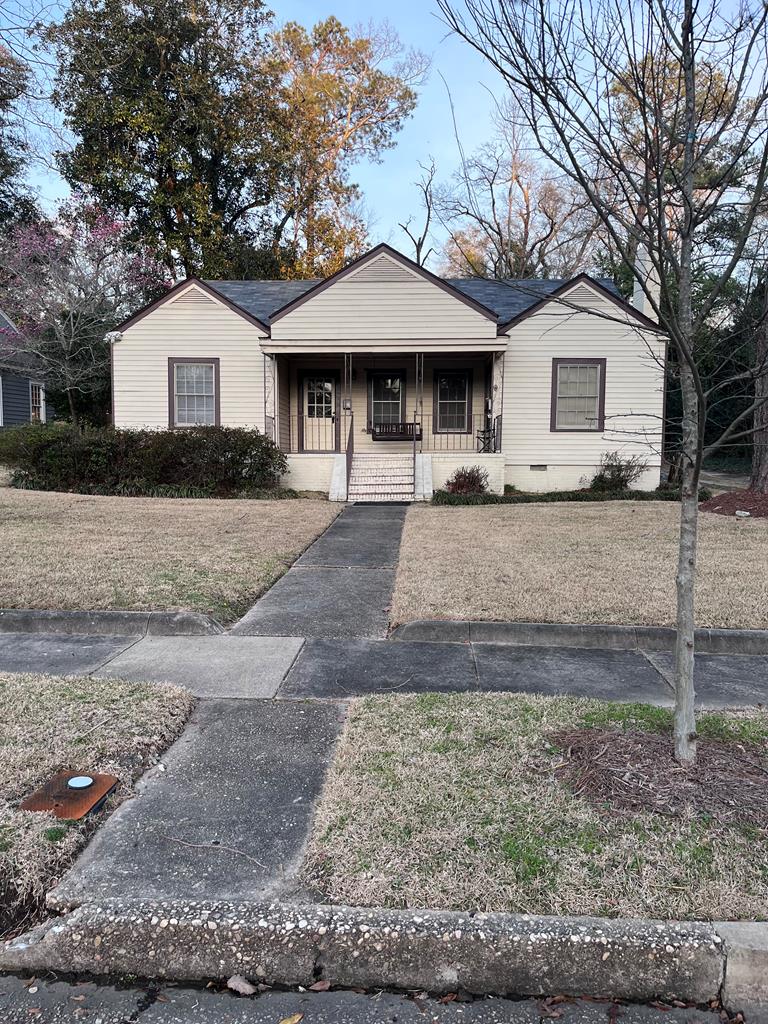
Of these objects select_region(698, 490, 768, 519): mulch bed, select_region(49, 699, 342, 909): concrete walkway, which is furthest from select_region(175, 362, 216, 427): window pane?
select_region(49, 699, 342, 909): concrete walkway

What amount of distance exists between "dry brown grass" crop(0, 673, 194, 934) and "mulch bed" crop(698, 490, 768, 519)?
1133cm

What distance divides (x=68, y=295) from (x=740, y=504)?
19.6m

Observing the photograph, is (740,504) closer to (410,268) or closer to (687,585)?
(410,268)

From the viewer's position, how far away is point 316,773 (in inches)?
120

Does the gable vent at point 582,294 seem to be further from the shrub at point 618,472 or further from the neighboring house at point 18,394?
the neighboring house at point 18,394

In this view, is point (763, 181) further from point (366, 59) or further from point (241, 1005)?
point (366, 59)

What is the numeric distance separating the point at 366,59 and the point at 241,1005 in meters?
Result: 35.7

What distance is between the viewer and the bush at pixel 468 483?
15172 millimetres

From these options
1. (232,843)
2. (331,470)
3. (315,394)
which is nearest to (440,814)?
(232,843)

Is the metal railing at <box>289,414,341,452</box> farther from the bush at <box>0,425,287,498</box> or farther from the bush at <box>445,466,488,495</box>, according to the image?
the bush at <box>445,466,488,495</box>

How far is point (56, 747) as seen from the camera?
3.14 metres

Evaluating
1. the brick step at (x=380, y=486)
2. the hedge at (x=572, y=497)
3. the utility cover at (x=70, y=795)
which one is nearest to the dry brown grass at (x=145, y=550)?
the brick step at (x=380, y=486)

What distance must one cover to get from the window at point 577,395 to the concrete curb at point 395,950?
15.2 m

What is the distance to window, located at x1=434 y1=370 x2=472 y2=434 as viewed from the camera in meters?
17.7
